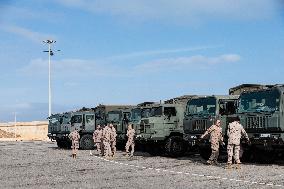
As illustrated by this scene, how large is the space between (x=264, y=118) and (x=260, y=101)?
630 millimetres

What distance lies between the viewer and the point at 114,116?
86.3ft

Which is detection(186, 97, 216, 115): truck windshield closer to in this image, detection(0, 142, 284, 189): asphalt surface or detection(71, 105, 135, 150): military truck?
detection(0, 142, 284, 189): asphalt surface

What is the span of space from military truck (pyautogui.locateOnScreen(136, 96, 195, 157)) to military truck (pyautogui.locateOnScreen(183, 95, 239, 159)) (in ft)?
5.34

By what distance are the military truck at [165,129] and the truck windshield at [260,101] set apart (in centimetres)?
430

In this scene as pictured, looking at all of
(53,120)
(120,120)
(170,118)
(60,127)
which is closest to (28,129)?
(53,120)

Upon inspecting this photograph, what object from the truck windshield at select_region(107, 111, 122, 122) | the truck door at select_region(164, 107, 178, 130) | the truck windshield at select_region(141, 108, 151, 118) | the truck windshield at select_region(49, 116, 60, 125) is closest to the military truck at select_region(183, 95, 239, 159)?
the truck door at select_region(164, 107, 178, 130)

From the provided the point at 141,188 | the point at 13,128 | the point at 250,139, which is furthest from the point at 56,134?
the point at 13,128

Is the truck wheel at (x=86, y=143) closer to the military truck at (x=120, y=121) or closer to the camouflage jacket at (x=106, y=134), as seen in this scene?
the military truck at (x=120, y=121)

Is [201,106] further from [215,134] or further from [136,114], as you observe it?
[136,114]

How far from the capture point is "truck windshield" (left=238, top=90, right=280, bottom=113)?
1511 centimetres

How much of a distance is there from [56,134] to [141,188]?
1867 cm

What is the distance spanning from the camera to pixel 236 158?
14.8 meters

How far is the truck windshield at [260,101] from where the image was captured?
15.1 metres

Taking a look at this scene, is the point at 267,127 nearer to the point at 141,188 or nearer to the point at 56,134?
the point at 141,188
